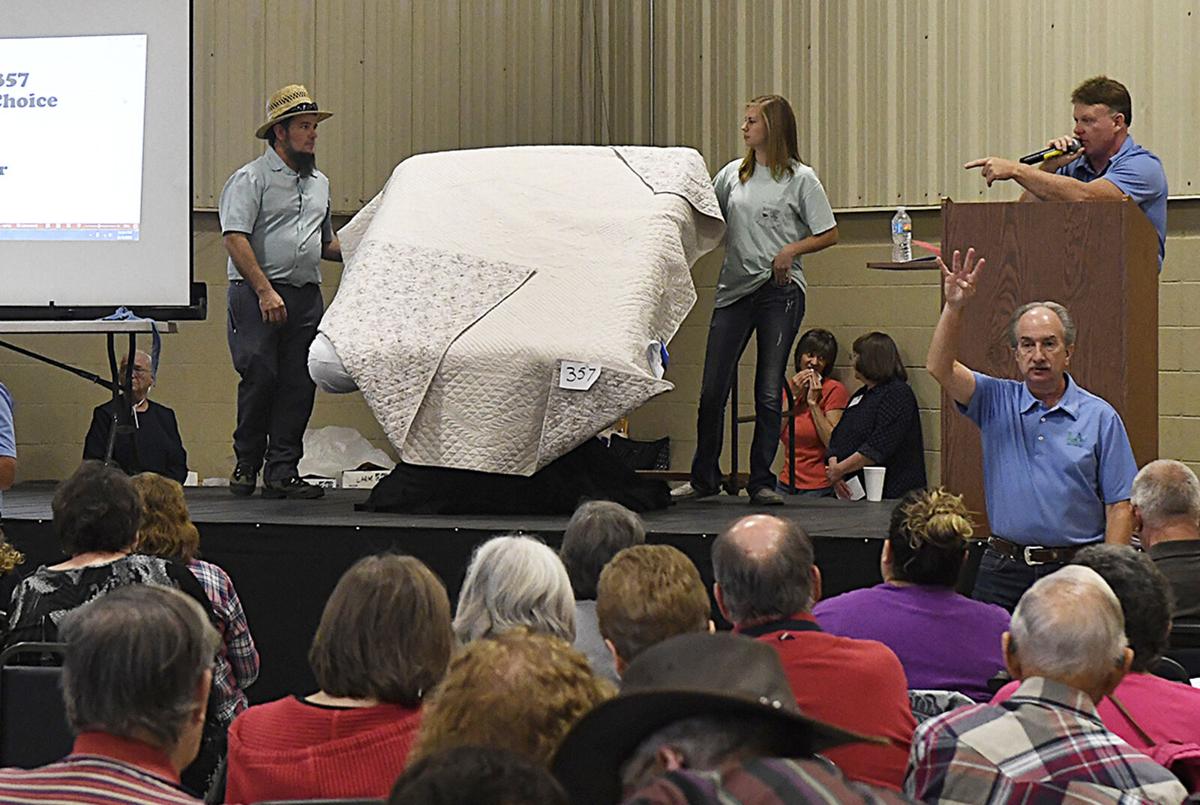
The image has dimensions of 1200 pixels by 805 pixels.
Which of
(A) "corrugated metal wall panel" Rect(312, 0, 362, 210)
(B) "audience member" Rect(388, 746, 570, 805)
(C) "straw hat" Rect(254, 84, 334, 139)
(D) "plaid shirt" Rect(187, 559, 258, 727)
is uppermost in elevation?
(A) "corrugated metal wall panel" Rect(312, 0, 362, 210)

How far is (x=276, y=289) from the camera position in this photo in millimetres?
5363

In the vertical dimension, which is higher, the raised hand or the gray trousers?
the raised hand

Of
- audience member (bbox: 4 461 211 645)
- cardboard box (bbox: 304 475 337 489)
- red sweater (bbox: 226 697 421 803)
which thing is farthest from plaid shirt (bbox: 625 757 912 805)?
cardboard box (bbox: 304 475 337 489)

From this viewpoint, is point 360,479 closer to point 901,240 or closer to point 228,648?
point 901,240

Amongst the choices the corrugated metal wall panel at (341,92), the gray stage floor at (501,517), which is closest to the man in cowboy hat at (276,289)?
the gray stage floor at (501,517)

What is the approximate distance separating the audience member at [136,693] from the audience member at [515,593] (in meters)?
0.71

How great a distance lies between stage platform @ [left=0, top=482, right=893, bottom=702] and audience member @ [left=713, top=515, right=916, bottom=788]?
176 cm

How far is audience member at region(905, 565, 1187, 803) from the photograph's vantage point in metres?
1.74

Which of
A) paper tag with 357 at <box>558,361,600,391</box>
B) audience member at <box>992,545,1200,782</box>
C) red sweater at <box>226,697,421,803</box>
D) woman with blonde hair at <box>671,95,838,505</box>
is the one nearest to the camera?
red sweater at <box>226,697,421,803</box>

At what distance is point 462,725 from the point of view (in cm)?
136

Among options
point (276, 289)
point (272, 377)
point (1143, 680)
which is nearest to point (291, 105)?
point (276, 289)

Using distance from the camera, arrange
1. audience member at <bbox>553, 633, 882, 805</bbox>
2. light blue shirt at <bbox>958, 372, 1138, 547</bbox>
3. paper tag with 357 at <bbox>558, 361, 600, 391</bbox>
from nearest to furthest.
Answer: audience member at <bbox>553, 633, 882, 805</bbox> < light blue shirt at <bbox>958, 372, 1138, 547</bbox> < paper tag with 357 at <bbox>558, 361, 600, 391</bbox>

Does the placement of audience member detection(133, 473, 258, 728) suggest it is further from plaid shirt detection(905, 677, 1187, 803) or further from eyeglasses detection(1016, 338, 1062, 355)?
eyeglasses detection(1016, 338, 1062, 355)

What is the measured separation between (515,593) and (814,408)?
435 cm
